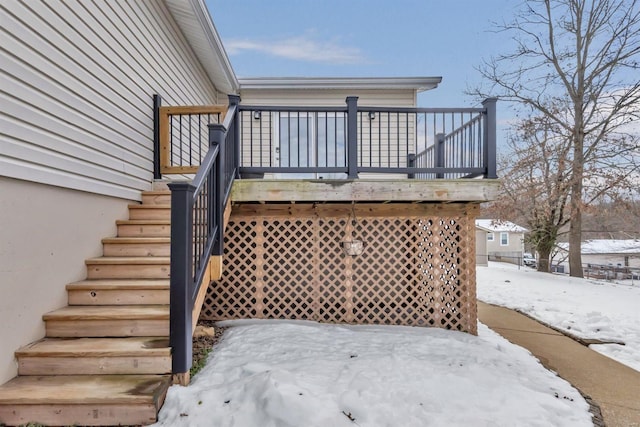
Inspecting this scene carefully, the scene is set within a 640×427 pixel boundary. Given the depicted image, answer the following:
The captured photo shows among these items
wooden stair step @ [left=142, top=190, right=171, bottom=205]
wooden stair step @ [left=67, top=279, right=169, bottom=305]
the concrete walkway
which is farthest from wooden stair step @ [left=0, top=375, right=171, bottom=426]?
the concrete walkway

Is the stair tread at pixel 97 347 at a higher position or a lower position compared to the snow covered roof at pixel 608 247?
higher

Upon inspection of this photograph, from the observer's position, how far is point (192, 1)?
4.67 metres


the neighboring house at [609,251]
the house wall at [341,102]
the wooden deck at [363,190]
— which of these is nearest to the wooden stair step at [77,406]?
the wooden deck at [363,190]

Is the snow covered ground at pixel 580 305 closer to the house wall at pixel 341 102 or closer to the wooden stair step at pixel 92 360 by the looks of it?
the house wall at pixel 341 102

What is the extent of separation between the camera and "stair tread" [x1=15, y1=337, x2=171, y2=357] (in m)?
2.32

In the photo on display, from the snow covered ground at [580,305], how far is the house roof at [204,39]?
703 cm

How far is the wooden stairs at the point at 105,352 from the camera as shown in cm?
207

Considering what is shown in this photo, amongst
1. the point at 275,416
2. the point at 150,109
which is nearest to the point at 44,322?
the point at 275,416

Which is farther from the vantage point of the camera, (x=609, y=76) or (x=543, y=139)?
(x=543, y=139)

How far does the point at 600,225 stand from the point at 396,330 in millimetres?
14602

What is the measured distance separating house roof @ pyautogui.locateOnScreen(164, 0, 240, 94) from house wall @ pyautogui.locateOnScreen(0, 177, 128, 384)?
327 centimetres

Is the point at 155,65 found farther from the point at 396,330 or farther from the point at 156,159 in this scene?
the point at 396,330

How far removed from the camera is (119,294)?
9.45ft

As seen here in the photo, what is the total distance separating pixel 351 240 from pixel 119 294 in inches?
100
